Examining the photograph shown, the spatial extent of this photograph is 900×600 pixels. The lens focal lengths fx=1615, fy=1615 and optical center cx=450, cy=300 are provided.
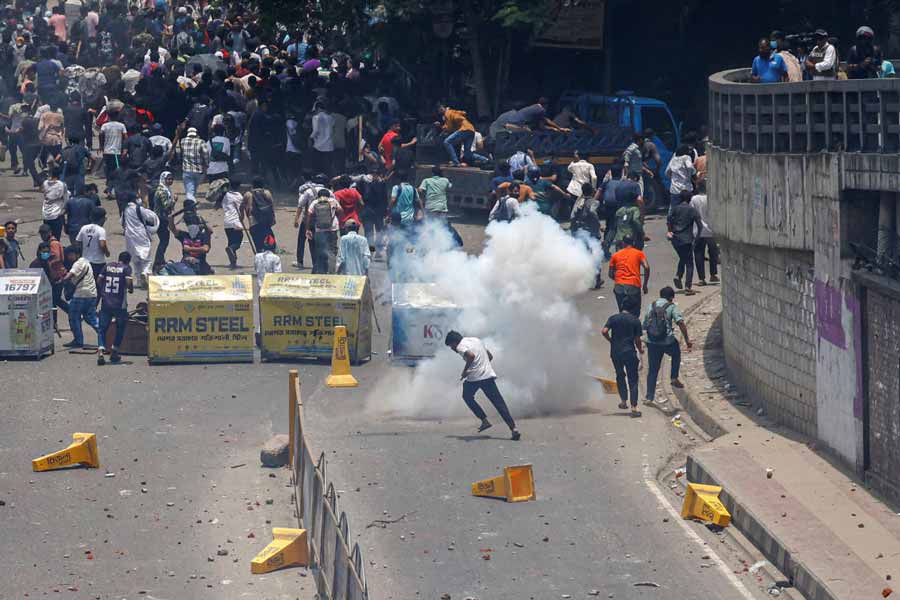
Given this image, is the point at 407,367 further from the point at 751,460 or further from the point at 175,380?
the point at 751,460

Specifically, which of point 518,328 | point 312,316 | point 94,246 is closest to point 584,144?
point 312,316

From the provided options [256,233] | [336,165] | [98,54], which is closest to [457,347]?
[256,233]

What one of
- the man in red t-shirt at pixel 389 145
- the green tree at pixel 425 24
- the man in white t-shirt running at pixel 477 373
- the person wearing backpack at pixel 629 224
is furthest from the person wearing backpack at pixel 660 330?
the green tree at pixel 425 24

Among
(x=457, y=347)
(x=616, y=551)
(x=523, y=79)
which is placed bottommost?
A: (x=616, y=551)

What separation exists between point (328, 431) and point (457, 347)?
1.91 metres

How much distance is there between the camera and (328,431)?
18.3 metres

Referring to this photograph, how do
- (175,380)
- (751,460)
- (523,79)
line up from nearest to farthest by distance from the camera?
(751,460) → (175,380) → (523,79)

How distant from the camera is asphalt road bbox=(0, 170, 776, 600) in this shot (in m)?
13.1

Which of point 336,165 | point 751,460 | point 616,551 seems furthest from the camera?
point 336,165

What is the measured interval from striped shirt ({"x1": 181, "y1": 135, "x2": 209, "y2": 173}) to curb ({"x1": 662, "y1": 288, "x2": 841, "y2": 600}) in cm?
1280

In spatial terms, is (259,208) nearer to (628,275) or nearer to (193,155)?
(193,155)

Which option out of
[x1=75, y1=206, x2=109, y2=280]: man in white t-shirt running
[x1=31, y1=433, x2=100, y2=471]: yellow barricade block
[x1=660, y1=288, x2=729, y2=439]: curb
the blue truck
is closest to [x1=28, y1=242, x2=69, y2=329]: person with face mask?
[x1=75, y1=206, x2=109, y2=280]: man in white t-shirt running

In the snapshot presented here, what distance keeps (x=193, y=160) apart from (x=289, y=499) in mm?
14349

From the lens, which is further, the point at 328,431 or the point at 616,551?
the point at 328,431
